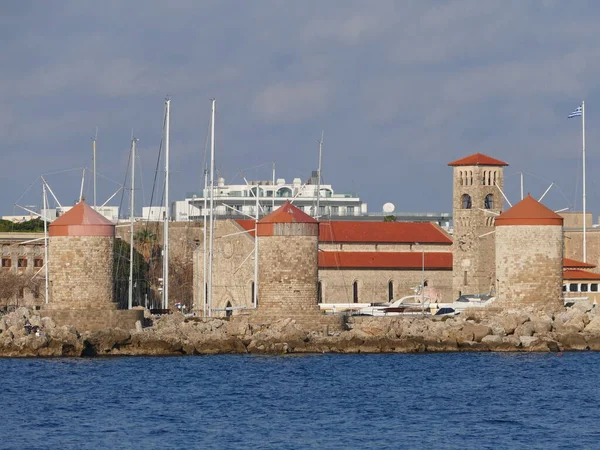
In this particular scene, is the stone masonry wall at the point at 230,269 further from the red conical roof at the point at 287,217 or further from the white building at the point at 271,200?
the white building at the point at 271,200

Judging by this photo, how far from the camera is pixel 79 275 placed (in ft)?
158

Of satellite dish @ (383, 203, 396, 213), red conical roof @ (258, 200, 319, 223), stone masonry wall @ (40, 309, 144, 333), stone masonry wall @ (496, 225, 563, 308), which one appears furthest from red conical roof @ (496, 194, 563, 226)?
satellite dish @ (383, 203, 396, 213)

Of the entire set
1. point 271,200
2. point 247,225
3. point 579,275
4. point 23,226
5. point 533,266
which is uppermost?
point 271,200

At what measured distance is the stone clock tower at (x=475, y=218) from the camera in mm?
65438

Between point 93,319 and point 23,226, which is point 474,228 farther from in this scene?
point 23,226

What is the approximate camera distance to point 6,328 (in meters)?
48.0

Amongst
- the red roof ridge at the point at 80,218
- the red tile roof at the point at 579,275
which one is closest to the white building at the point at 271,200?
the red tile roof at the point at 579,275

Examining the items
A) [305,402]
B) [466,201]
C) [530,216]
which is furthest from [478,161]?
[305,402]

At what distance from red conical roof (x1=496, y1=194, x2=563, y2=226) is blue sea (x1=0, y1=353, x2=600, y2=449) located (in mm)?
5061

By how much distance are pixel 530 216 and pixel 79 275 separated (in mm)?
14827

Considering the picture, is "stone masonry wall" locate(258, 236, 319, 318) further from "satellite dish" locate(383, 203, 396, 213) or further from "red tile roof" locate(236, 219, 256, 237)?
"satellite dish" locate(383, 203, 396, 213)

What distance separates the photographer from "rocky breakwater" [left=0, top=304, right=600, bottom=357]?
46.7 m

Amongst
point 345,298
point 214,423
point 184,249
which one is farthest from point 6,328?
point 184,249

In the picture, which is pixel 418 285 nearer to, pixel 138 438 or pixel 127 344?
pixel 127 344
